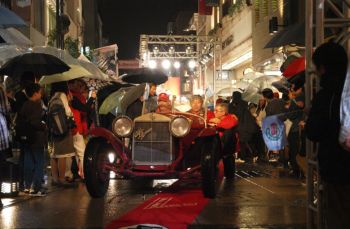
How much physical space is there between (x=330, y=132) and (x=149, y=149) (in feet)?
17.6

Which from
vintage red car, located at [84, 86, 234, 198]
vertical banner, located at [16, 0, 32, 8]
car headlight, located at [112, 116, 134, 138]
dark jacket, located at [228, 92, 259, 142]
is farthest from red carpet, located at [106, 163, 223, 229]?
vertical banner, located at [16, 0, 32, 8]

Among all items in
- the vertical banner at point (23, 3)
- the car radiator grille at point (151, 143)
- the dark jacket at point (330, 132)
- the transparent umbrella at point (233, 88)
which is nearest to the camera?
the dark jacket at point (330, 132)

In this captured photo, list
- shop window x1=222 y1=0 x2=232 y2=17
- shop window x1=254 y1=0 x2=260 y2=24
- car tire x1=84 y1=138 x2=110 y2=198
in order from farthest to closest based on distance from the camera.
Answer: shop window x1=222 y1=0 x2=232 y2=17 < shop window x1=254 y1=0 x2=260 y2=24 < car tire x1=84 y1=138 x2=110 y2=198

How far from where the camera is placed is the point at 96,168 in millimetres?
9188

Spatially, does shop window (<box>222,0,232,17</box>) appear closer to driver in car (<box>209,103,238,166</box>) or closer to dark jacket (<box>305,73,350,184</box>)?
driver in car (<box>209,103,238,166</box>)

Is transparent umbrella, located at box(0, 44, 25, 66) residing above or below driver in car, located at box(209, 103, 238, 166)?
above

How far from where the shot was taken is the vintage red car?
9188 mm

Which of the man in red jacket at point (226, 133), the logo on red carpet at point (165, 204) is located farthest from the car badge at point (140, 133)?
the man in red jacket at point (226, 133)

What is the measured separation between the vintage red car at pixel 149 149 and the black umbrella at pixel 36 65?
2245 mm

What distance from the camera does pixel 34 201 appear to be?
9.19 m

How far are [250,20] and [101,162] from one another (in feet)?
65.1

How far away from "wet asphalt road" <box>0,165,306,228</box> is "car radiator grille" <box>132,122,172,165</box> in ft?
2.18

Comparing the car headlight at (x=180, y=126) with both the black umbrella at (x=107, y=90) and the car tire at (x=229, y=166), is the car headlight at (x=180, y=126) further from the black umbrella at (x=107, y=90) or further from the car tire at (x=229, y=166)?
the black umbrella at (x=107, y=90)

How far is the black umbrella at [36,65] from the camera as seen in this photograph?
11.0 meters
